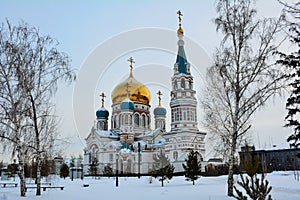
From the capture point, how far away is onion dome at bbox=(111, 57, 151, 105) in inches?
2094

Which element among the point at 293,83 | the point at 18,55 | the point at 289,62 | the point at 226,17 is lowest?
the point at 293,83

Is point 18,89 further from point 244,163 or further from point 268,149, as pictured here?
point 268,149

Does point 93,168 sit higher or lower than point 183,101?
lower

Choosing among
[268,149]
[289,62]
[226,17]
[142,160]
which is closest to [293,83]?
[289,62]

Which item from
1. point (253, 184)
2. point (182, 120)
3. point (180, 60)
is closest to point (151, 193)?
point (253, 184)

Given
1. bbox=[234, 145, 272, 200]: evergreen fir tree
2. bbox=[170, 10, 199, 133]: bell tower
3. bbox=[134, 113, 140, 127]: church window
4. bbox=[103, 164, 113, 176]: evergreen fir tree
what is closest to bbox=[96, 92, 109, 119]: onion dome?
bbox=[134, 113, 140, 127]: church window

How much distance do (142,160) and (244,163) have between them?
41.5 metres

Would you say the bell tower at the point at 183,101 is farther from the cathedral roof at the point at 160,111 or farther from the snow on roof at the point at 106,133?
the snow on roof at the point at 106,133

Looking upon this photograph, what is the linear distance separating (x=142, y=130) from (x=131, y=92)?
6568 mm

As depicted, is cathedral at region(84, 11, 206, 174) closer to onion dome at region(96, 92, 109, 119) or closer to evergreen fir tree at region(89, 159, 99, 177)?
onion dome at region(96, 92, 109, 119)

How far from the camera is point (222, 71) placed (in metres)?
14.4

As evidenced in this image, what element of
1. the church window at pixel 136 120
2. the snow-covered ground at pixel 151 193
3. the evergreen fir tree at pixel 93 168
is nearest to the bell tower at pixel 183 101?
the church window at pixel 136 120

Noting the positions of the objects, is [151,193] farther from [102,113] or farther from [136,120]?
[102,113]

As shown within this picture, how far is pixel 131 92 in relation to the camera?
2098 inches
